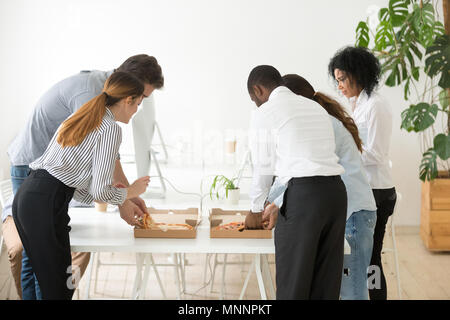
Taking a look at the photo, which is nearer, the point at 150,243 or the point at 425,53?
the point at 150,243

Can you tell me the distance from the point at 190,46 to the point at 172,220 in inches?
122

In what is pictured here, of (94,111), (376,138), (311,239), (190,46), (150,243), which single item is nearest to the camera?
(311,239)

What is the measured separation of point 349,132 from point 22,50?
406 cm

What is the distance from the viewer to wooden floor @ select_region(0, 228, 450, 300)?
358 cm

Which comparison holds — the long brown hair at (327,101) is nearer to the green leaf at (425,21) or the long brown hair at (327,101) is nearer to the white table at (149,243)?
the white table at (149,243)

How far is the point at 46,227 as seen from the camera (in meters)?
2.03

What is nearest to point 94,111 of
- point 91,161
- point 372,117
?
point 91,161

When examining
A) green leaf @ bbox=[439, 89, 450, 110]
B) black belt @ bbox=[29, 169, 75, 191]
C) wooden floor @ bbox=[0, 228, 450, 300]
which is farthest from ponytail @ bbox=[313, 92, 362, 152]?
green leaf @ bbox=[439, 89, 450, 110]

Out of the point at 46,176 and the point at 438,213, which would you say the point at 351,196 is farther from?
the point at 438,213

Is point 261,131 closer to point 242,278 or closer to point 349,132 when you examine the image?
point 349,132

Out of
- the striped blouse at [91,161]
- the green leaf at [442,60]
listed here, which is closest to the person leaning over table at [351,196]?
A: the striped blouse at [91,161]

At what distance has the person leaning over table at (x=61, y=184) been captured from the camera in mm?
2021
